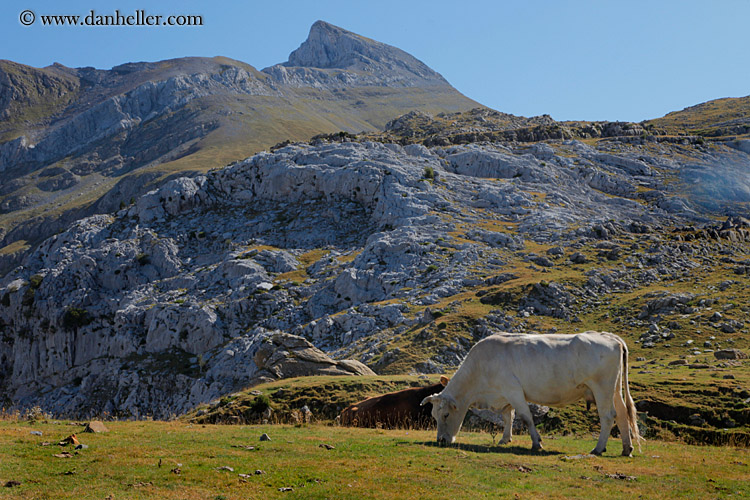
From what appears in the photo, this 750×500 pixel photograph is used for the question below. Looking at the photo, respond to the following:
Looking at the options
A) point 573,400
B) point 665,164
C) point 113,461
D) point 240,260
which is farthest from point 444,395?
point 665,164

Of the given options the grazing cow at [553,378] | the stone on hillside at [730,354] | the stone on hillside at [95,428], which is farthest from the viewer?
the stone on hillside at [730,354]

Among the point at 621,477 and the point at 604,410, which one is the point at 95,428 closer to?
the point at 621,477

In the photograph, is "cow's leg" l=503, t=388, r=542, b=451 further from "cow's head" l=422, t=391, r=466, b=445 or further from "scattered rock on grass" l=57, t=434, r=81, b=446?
"scattered rock on grass" l=57, t=434, r=81, b=446

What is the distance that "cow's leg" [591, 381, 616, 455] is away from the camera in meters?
16.0

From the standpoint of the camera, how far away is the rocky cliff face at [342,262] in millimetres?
55938

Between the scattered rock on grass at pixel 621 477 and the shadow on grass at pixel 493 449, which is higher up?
the scattered rock on grass at pixel 621 477

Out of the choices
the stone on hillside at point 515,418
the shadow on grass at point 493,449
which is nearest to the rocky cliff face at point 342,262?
the stone on hillside at point 515,418

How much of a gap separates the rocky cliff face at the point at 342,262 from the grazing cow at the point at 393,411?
63.3 feet

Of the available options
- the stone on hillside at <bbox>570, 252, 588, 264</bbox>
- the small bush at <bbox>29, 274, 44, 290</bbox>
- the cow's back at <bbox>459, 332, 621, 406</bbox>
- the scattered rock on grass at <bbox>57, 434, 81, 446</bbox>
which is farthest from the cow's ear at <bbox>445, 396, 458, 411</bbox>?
the small bush at <bbox>29, 274, 44, 290</bbox>

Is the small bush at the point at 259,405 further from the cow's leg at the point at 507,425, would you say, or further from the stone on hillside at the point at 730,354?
the stone on hillside at the point at 730,354

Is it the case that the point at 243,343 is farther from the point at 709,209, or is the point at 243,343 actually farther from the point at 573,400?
the point at 709,209

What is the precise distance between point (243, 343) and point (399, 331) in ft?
57.8

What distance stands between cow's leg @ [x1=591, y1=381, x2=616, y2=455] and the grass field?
57 centimetres

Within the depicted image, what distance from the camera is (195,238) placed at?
83.9 m
